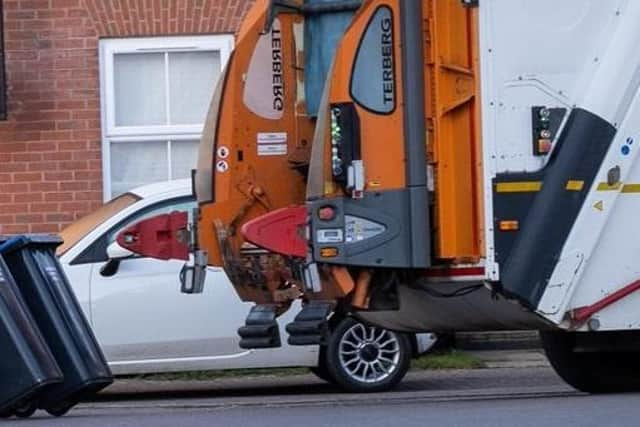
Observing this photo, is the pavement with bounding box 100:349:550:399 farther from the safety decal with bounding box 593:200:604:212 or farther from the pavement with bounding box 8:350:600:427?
the safety decal with bounding box 593:200:604:212

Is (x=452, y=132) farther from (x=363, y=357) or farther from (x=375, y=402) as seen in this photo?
(x=363, y=357)

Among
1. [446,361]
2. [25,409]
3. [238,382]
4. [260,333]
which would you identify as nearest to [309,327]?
[260,333]

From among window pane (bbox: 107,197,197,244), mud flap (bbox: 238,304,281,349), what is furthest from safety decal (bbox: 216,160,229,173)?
window pane (bbox: 107,197,197,244)

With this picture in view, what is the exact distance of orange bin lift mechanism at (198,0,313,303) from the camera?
1060 cm

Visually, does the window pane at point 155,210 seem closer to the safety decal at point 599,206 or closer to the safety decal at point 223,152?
the safety decal at point 223,152

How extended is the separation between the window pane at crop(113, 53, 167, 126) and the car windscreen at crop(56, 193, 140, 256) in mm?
3195

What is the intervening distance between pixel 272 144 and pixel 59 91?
546 centimetres

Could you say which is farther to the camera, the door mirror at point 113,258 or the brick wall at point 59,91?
the brick wall at point 59,91

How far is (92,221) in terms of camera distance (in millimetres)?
12633

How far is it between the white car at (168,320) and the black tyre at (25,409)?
2.44 meters

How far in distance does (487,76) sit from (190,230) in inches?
94.9

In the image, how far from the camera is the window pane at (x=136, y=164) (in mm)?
15922

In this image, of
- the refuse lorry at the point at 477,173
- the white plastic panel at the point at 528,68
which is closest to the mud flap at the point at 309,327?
the refuse lorry at the point at 477,173

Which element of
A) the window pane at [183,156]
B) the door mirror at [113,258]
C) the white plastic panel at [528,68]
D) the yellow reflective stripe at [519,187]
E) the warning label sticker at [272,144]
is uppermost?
the white plastic panel at [528,68]
